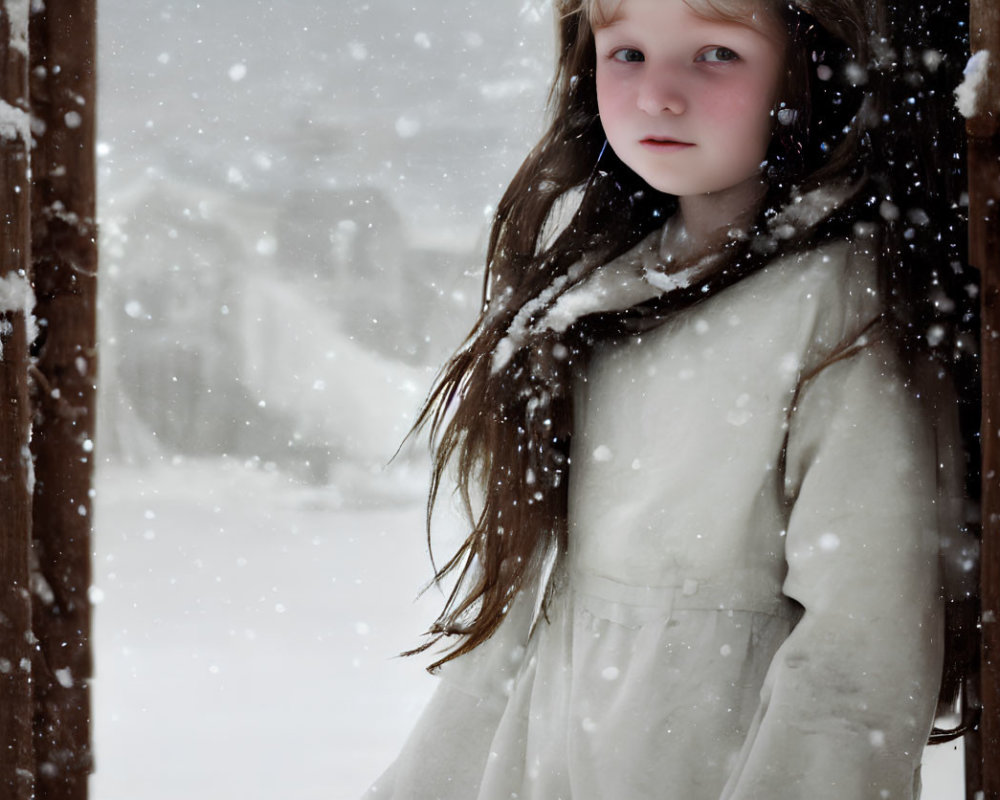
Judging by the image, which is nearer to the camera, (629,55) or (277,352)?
(629,55)

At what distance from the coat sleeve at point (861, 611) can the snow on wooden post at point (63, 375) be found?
0.54 meters

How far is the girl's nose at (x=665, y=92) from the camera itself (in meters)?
0.84

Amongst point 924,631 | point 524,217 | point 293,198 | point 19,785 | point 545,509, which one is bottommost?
point 19,785

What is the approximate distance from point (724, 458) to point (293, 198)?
3.96 feet

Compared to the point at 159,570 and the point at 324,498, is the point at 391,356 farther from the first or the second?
the point at 159,570

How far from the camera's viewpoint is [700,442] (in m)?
0.86

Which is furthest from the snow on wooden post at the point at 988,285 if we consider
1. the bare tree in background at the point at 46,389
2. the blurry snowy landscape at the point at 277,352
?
the blurry snowy landscape at the point at 277,352

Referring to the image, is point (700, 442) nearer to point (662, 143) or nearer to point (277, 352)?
point (662, 143)

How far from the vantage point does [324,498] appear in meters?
1.84

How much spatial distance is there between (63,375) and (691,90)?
0.57 m

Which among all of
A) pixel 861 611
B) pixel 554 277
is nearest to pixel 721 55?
pixel 554 277

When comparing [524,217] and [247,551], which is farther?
[247,551]

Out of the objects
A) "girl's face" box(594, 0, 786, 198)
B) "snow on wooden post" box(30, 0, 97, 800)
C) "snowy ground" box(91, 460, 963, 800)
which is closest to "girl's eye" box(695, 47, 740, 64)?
"girl's face" box(594, 0, 786, 198)

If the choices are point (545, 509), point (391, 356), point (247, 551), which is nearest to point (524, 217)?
point (545, 509)
